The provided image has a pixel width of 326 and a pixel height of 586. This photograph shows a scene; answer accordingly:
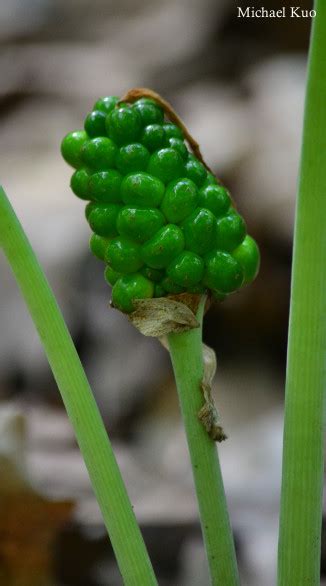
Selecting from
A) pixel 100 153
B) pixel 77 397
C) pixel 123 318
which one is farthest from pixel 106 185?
pixel 123 318

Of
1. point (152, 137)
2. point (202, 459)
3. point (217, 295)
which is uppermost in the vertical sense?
point (152, 137)

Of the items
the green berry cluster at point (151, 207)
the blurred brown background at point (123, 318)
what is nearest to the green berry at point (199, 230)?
the green berry cluster at point (151, 207)

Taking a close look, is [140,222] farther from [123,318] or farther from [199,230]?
[123,318]

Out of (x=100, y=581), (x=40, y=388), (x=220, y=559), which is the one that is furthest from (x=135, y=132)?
(x=40, y=388)

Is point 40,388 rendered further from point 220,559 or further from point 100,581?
point 220,559

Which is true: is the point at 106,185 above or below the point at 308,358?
above

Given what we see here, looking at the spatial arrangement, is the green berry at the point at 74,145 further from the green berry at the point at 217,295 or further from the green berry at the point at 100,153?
the green berry at the point at 217,295
